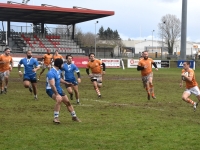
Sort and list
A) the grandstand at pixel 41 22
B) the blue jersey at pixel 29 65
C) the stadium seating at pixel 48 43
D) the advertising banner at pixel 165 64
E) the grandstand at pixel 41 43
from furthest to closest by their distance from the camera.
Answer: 1. the stadium seating at pixel 48 43
2. the advertising banner at pixel 165 64
3. the grandstand at pixel 41 43
4. the grandstand at pixel 41 22
5. the blue jersey at pixel 29 65

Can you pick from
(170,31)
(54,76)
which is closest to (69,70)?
(54,76)

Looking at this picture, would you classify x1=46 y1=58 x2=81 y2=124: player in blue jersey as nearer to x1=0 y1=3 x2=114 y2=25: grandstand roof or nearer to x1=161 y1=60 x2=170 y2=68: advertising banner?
x1=0 y1=3 x2=114 y2=25: grandstand roof

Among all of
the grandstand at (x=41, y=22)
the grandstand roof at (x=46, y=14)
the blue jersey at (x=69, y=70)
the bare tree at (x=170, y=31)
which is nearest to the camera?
the blue jersey at (x=69, y=70)

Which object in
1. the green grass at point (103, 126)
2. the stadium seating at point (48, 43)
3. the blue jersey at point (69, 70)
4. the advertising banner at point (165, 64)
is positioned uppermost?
the stadium seating at point (48, 43)

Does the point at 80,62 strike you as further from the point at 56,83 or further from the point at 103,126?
the point at 103,126

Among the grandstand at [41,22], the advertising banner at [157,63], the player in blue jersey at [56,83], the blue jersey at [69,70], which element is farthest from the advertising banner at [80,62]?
the player in blue jersey at [56,83]

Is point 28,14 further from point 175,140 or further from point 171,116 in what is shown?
point 175,140

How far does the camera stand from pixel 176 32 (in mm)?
106812

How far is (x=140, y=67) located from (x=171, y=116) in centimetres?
590

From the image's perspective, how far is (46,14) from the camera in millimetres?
56188

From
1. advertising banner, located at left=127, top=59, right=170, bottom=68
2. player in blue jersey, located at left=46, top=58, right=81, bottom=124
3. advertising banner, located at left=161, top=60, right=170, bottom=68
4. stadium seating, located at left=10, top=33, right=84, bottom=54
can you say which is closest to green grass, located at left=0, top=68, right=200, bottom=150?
player in blue jersey, located at left=46, top=58, right=81, bottom=124

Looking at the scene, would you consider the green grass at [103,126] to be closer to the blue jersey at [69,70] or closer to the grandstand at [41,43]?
the blue jersey at [69,70]

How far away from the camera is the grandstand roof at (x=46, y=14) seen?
2056 inches

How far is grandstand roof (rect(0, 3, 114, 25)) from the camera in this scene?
171 feet
